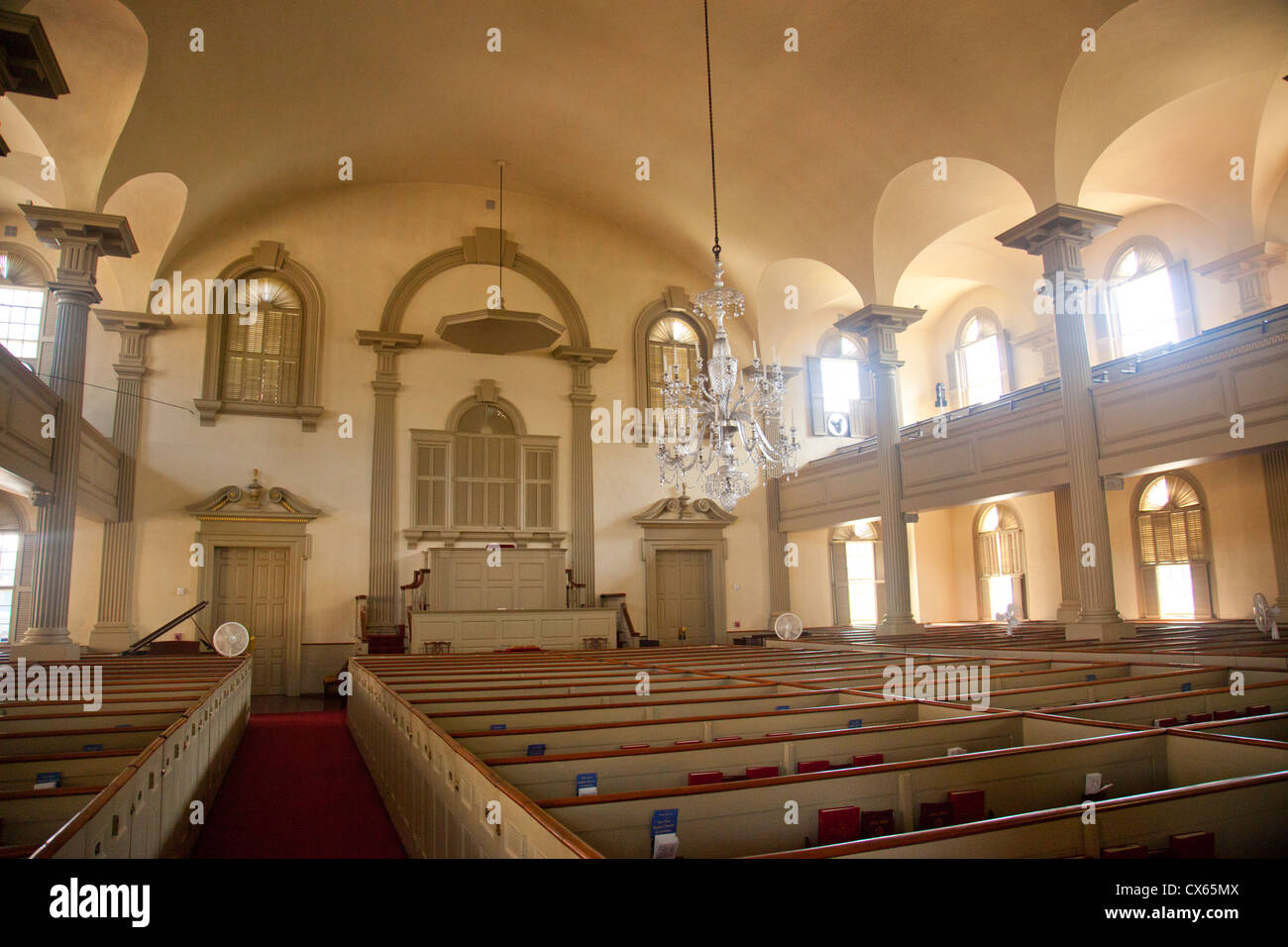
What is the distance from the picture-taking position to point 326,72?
11.1m

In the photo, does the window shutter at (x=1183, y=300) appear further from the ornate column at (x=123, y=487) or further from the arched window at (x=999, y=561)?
the ornate column at (x=123, y=487)

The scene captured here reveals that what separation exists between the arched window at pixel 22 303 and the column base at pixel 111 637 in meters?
3.95

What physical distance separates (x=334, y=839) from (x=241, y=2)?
9.07 m

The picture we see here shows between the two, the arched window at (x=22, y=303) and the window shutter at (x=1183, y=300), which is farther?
the arched window at (x=22, y=303)

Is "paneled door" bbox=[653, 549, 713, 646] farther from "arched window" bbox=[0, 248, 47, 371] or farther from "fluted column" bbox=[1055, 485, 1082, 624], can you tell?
"arched window" bbox=[0, 248, 47, 371]

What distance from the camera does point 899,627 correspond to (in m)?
11.7

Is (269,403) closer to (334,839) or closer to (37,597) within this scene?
(37,597)

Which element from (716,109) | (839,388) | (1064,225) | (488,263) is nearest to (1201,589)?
(1064,225)

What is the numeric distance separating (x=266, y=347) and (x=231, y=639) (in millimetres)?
4796

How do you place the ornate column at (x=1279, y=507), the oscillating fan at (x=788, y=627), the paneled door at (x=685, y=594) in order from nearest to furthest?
1. the ornate column at (x=1279, y=507)
2. the oscillating fan at (x=788, y=627)
3. the paneled door at (x=685, y=594)

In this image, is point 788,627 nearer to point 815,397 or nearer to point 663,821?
point 815,397

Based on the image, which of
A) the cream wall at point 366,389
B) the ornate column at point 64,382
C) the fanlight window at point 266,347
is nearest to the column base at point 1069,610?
the cream wall at point 366,389

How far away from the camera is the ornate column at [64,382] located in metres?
8.98
